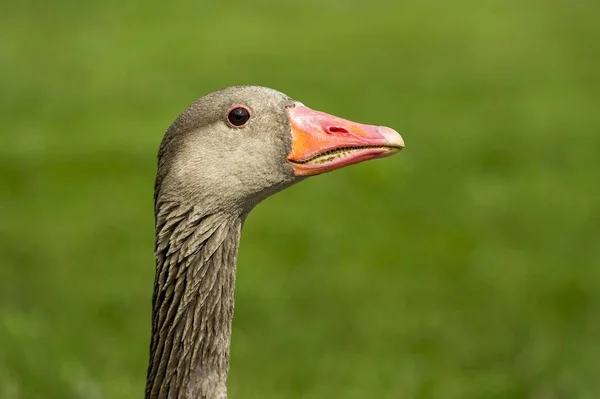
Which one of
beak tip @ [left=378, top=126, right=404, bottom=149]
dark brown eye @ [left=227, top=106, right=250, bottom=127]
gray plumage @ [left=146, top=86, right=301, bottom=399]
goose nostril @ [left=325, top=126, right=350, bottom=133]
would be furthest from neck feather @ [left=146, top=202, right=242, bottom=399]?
beak tip @ [left=378, top=126, right=404, bottom=149]

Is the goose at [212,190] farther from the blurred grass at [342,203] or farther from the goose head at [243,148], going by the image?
the blurred grass at [342,203]

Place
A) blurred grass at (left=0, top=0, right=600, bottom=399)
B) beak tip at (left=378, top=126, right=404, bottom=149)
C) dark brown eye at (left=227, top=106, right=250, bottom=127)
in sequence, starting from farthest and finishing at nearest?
blurred grass at (left=0, top=0, right=600, bottom=399) → dark brown eye at (left=227, top=106, right=250, bottom=127) → beak tip at (left=378, top=126, right=404, bottom=149)

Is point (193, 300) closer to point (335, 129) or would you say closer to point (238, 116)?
point (238, 116)

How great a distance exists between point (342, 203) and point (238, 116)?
17.1ft

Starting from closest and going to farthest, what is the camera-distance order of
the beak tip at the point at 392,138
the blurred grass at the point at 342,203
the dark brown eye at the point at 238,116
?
the beak tip at the point at 392,138 → the dark brown eye at the point at 238,116 → the blurred grass at the point at 342,203

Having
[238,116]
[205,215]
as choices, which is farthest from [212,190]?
[238,116]

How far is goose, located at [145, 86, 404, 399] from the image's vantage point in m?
3.37

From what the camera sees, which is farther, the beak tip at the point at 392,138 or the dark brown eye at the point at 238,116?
the dark brown eye at the point at 238,116

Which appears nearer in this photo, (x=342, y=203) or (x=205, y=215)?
(x=205, y=215)

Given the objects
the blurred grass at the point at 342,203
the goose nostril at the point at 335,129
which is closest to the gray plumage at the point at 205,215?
the goose nostril at the point at 335,129

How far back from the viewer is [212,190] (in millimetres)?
3369

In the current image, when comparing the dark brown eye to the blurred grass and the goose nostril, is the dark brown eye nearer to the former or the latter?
the goose nostril

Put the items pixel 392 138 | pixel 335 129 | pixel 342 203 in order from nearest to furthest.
A: 1. pixel 392 138
2. pixel 335 129
3. pixel 342 203

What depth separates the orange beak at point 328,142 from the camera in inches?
130
